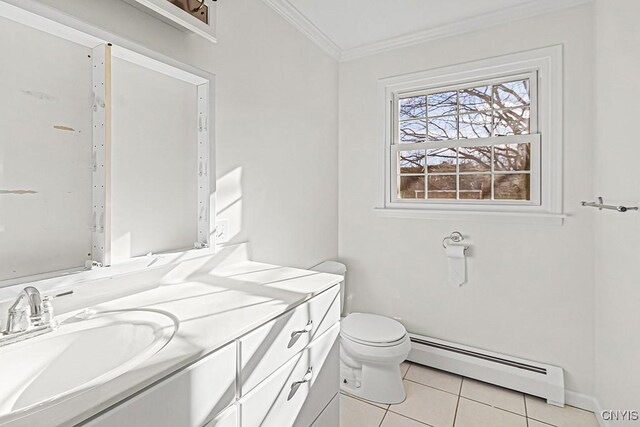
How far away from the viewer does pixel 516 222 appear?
2.12 metres

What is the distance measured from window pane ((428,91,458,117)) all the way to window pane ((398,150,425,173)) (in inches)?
11.9

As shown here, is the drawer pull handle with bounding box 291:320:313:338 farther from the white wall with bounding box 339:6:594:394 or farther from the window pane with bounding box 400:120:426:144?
the window pane with bounding box 400:120:426:144

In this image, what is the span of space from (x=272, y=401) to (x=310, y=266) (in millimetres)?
1305

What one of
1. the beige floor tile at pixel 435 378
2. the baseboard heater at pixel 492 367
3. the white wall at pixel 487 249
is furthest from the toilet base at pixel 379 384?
the white wall at pixel 487 249

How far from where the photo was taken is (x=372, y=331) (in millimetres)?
2004

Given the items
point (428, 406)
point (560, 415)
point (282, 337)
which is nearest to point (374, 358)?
point (428, 406)

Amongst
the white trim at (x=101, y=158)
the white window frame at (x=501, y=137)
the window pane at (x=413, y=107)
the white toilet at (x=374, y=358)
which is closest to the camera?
the white trim at (x=101, y=158)

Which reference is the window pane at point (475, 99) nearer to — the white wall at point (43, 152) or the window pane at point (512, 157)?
the window pane at point (512, 157)

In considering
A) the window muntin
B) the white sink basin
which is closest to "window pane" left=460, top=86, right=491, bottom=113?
the window muntin

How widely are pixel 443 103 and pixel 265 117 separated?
4.48 feet

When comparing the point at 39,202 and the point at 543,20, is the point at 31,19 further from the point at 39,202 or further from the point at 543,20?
the point at 543,20

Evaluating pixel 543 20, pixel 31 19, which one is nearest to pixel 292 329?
pixel 31 19

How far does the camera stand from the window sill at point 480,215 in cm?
202

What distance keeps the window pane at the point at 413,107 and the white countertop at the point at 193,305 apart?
64.2 inches
